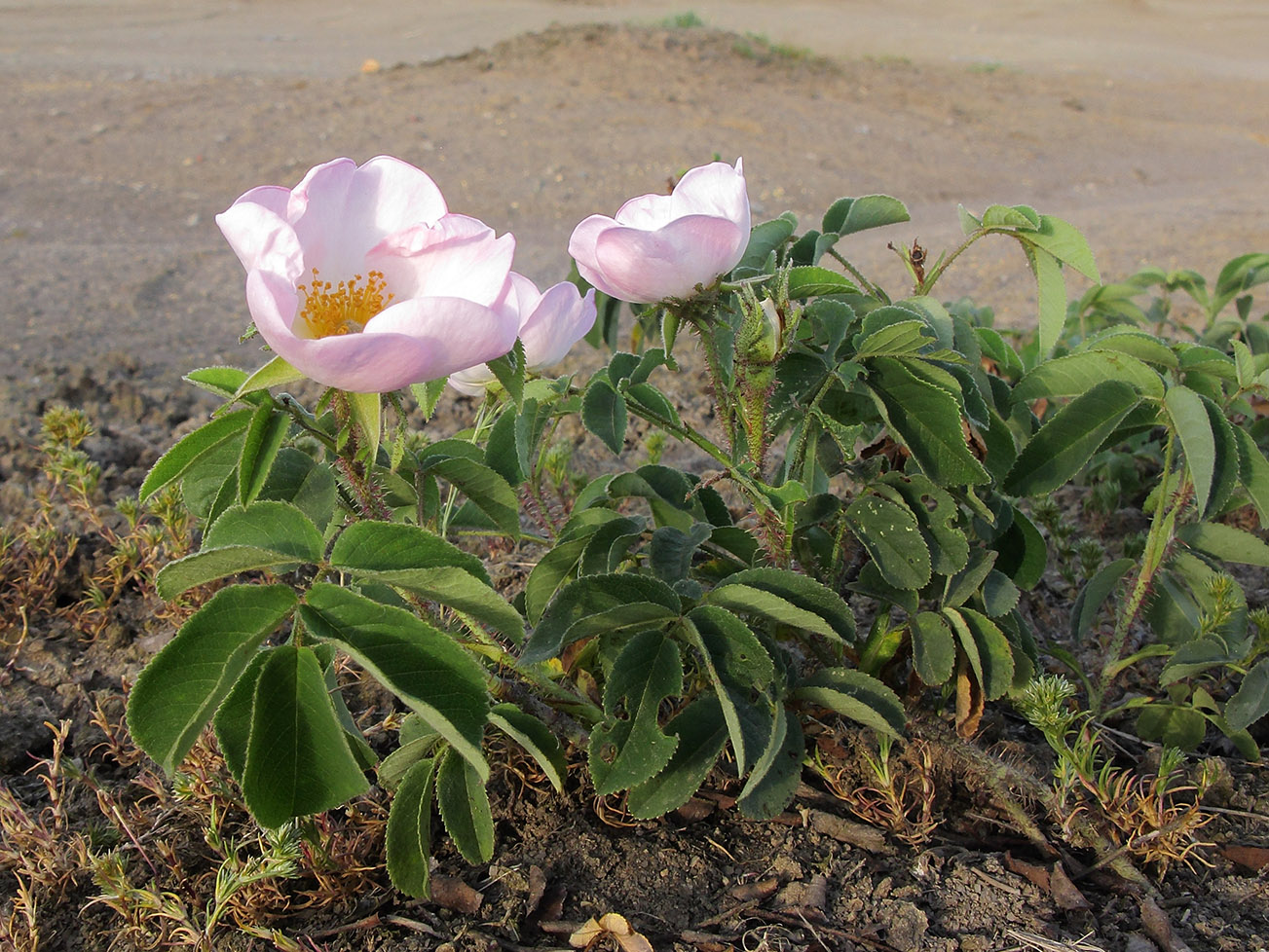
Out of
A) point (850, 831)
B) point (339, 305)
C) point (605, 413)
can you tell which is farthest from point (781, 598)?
point (339, 305)

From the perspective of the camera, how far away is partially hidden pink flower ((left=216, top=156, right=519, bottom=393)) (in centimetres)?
102

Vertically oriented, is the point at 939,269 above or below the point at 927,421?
above

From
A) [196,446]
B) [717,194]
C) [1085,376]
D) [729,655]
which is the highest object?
[717,194]

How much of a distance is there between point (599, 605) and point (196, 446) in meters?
0.53

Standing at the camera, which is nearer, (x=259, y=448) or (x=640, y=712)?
(x=259, y=448)

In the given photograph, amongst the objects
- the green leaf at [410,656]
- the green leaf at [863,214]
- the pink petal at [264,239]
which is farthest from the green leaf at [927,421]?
the pink petal at [264,239]

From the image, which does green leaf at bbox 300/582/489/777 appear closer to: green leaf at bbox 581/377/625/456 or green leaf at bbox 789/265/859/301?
green leaf at bbox 581/377/625/456

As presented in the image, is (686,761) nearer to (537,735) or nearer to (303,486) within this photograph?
(537,735)

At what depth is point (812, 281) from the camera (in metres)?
1.44

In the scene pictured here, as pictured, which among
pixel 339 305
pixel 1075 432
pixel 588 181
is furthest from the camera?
pixel 588 181

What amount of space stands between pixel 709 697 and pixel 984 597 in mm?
434

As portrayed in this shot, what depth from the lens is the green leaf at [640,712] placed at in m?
1.31

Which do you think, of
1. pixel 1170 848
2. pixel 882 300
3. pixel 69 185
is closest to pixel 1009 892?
pixel 1170 848

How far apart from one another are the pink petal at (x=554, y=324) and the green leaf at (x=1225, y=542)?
108 centimetres
